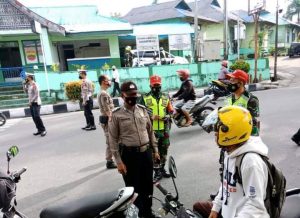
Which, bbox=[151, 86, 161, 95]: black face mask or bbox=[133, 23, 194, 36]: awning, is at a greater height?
bbox=[133, 23, 194, 36]: awning

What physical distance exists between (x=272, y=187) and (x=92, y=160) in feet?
14.6

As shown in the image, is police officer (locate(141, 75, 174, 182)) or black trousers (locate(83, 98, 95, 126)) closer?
police officer (locate(141, 75, 174, 182))

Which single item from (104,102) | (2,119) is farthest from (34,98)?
(2,119)

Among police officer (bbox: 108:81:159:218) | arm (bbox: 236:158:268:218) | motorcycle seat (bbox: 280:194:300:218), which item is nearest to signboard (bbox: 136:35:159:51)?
police officer (bbox: 108:81:159:218)

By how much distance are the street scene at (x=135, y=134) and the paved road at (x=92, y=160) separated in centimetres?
3

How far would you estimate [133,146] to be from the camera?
130 inches

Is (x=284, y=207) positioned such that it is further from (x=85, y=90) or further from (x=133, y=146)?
(x=85, y=90)

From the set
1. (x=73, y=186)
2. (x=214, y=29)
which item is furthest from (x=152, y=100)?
(x=214, y=29)

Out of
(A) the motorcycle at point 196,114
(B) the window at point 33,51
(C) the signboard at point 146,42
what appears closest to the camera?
(A) the motorcycle at point 196,114

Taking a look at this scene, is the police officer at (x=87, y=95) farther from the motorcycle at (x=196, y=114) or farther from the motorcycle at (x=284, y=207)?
the motorcycle at (x=284, y=207)

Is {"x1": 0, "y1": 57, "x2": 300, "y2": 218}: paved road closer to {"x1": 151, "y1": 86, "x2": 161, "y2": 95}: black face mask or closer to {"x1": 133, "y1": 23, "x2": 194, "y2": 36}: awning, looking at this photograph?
{"x1": 151, "y1": 86, "x2": 161, "y2": 95}: black face mask

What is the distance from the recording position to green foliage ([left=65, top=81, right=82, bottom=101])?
11.9 m

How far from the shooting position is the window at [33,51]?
55.1 ft

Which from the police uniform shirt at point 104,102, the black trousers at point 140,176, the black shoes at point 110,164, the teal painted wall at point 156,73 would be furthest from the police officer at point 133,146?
the teal painted wall at point 156,73
